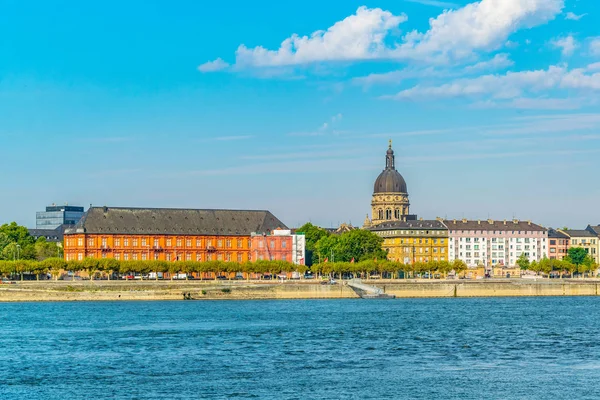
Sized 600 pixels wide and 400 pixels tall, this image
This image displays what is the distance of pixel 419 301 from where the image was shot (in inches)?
4631

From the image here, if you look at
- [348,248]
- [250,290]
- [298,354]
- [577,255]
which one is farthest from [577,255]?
[298,354]

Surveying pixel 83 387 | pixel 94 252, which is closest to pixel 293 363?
pixel 83 387

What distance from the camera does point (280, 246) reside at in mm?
166875

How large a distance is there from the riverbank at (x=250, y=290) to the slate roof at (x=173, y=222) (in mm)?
38823

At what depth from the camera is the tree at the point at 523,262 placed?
188m

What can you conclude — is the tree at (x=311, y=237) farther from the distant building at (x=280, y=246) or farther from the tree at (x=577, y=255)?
the tree at (x=577, y=255)

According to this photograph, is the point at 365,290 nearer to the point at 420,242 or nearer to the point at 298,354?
the point at 298,354

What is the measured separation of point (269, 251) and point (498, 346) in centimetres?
10461

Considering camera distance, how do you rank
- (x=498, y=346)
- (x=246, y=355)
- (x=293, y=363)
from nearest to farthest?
(x=293, y=363)
(x=246, y=355)
(x=498, y=346)

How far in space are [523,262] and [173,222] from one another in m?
60.0

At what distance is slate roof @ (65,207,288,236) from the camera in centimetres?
16412

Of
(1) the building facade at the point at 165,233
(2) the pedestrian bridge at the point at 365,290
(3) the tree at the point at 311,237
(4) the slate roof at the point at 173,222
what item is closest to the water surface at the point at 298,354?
(2) the pedestrian bridge at the point at 365,290

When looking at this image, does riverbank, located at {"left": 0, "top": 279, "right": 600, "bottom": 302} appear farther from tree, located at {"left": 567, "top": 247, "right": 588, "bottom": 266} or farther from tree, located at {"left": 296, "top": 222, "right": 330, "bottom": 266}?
tree, located at {"left": 567, "top": 247, "right": 588, "bottom": 266}

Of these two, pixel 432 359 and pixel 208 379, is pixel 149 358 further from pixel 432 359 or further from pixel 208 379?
pixel 432 359
